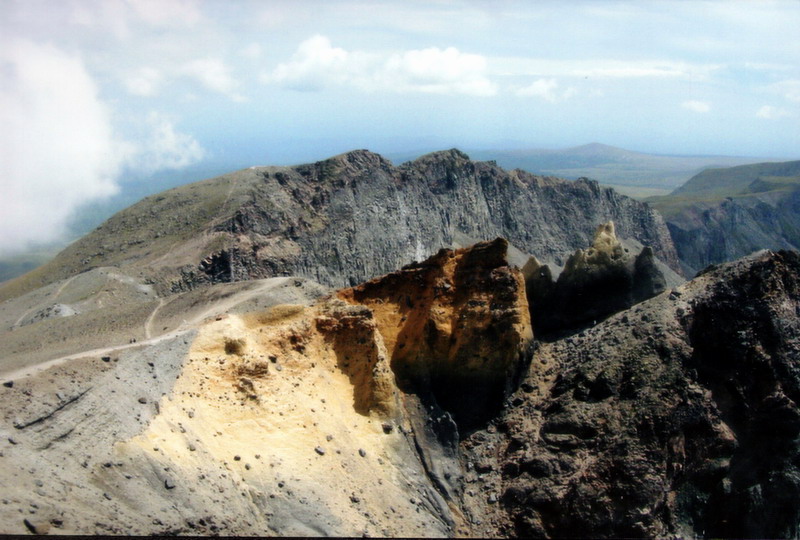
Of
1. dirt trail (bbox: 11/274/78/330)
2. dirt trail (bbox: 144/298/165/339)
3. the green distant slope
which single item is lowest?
dirt trail (bbox: 11/274/78/330)

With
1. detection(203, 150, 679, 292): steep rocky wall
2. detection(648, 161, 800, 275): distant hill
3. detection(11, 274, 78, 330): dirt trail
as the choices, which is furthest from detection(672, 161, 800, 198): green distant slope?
Answer: detection(11, 274, 78, 330): dirt trail

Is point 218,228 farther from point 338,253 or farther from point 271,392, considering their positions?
point 271,392

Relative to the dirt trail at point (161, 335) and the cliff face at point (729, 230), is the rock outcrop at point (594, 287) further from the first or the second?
the cliff face at point (729, 230)

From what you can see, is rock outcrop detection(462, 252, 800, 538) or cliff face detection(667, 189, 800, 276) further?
cliff face detection(667, 189, 800, 276)

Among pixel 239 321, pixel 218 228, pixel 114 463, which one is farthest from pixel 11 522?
pixel 218 228

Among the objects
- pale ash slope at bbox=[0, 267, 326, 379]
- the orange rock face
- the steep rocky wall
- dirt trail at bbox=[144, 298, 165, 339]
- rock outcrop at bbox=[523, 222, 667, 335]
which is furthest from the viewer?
the steep rocky wall

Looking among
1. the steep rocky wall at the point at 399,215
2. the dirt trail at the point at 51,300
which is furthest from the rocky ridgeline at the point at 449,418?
the steep rocky wall at the point at 399,215

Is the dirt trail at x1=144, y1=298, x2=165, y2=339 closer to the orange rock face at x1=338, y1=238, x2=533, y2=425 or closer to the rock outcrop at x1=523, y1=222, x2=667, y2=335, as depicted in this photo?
the orange rock face at x1=338, y1=238, x2=533, y2=425
